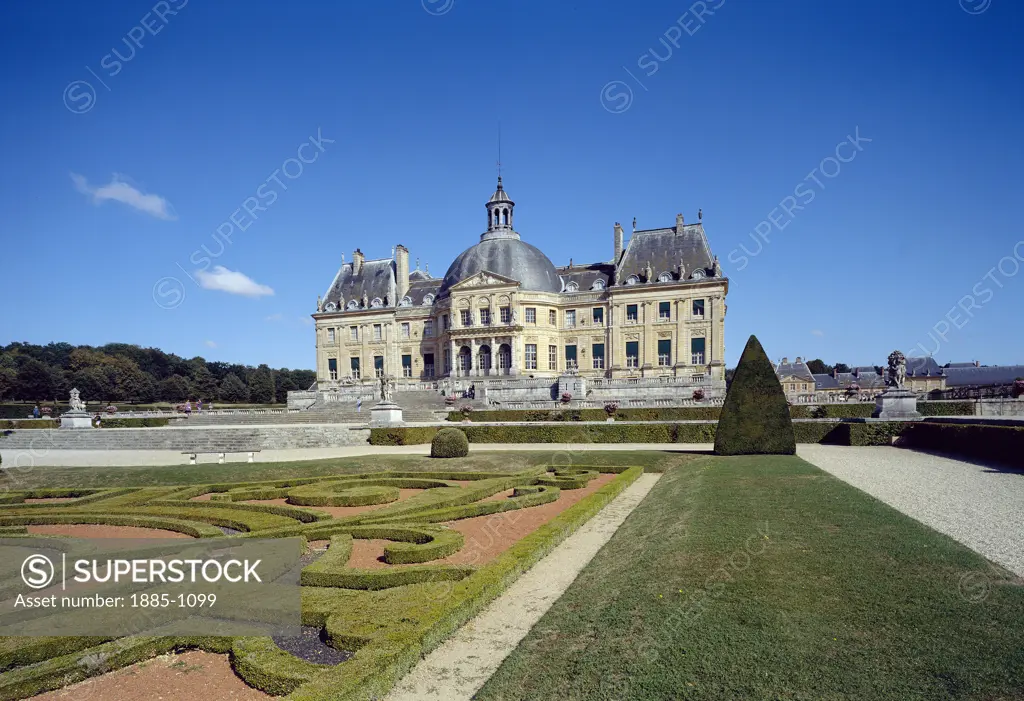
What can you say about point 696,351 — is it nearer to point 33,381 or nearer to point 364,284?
point 364,284

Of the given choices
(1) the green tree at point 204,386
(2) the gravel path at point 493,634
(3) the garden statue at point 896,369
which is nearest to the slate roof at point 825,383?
(3) the garden statue at point 896,369

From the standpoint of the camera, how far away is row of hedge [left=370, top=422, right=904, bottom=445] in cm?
2359

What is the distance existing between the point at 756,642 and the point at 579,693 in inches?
65.9

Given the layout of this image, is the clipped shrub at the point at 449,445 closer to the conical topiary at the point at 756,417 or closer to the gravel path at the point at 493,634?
the conical topiary at the point at 756,417

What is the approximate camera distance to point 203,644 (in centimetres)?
547

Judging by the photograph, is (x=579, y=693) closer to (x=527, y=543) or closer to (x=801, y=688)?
(x=801, y=688)

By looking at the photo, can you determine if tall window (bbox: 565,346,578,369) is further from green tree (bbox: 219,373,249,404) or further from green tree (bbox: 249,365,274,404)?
green tree (bbox: 219,373,249,404)

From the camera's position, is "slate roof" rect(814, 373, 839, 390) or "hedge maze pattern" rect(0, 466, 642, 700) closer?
"hedge maze pattern" rect(0, 466, 642, 700)

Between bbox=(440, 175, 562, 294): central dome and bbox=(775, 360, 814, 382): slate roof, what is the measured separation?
4086 cm

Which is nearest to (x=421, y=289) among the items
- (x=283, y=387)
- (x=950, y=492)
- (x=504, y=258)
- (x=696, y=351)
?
(x=504, y=258)

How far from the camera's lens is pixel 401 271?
6275 centimetres

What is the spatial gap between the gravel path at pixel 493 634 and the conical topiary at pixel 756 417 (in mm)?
12101

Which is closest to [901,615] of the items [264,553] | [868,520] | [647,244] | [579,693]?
[579,693]

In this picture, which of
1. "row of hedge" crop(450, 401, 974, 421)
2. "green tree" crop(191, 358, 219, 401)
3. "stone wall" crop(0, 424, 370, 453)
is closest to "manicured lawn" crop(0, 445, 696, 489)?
"stone wall" crop(0, 424, 370, 453)
